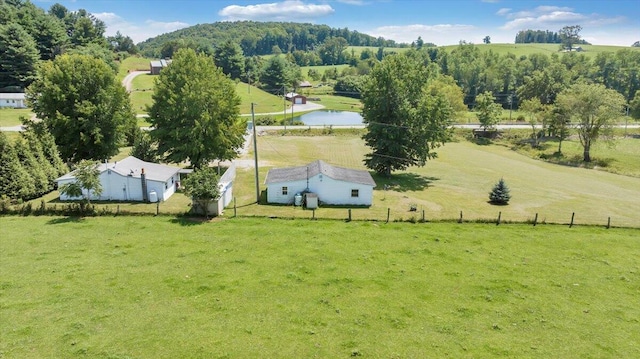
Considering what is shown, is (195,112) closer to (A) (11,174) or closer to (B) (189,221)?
(B) (189,221)

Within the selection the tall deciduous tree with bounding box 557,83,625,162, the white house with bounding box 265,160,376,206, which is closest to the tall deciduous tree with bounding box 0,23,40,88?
the white house with bounding box 265,160,376,206

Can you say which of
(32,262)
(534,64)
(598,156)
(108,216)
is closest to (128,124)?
(108,216)

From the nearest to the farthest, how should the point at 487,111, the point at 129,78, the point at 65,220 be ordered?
the point at 65,220
the point at 487,111
the point at 129,78

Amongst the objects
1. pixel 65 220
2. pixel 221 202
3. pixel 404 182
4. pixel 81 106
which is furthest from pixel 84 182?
pixel 404 182

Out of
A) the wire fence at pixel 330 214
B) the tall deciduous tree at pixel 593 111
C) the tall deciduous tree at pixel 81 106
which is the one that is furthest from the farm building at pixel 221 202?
the tall deciduous tree at pixel 593 111

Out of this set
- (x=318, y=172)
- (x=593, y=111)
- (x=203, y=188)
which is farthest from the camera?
(x=593, y=111)
